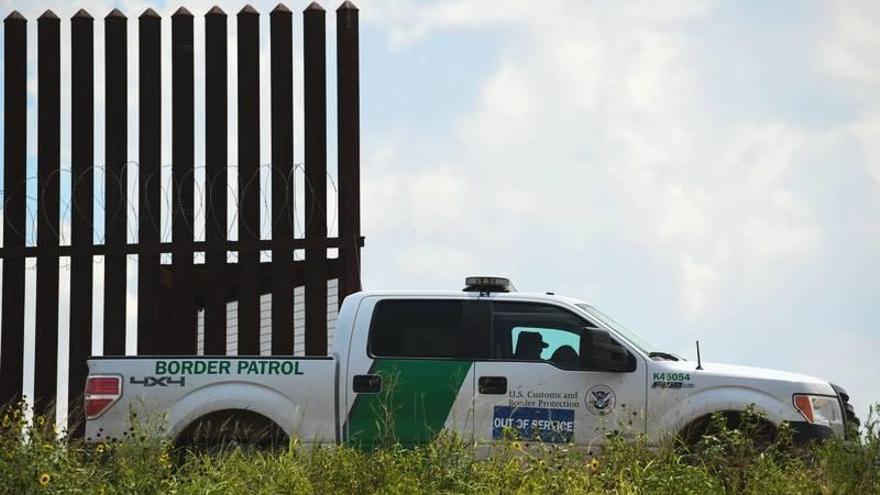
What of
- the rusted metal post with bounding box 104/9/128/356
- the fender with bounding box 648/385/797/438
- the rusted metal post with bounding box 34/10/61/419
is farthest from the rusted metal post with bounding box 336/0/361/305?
the fender with bounding box 648/385/797/438

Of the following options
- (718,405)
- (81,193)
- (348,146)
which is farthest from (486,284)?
(81,193)

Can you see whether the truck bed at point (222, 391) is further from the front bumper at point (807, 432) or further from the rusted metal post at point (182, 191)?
the rusted metal post at point (182, 191)

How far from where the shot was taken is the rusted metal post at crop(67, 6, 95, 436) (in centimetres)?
1778

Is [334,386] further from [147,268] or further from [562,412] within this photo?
[147,268]

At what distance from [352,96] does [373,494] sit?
882 cm

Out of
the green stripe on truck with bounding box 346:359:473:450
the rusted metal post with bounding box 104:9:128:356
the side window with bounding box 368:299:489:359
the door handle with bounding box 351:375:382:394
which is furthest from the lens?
the rusted metal post with bounding box 104:9:128:356

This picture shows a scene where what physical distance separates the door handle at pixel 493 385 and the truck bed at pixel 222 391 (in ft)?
3.99

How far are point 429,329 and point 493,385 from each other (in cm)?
78

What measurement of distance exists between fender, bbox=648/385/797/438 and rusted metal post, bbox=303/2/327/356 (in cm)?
601

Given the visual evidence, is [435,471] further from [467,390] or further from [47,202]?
[47,202]

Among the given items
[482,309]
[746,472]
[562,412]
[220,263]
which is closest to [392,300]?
[482,309]

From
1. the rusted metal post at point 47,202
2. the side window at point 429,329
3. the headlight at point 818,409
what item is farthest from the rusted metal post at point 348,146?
the headlight at point 818,409

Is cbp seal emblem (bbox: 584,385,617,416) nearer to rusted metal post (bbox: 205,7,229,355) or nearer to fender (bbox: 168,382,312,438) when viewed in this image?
fender (bbox: 168,382,312,438)

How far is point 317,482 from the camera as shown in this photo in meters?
9.80
